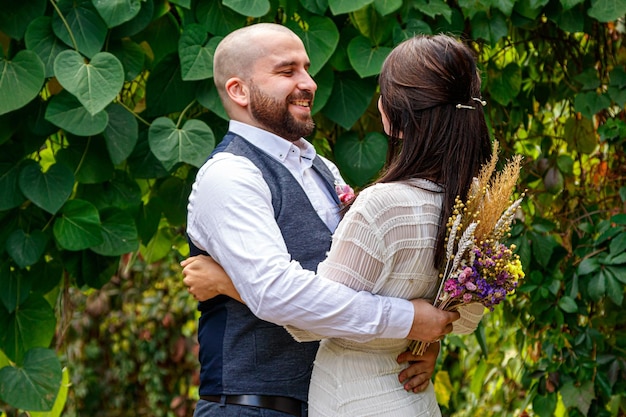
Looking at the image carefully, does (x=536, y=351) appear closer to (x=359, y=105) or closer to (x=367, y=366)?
(x=359, y=105)

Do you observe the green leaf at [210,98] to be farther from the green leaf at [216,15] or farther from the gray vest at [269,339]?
the gray vest at [269,339]

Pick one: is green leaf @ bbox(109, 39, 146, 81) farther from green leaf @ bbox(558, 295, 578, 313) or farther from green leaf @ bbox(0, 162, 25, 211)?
green leaf @ bbox(558, 295, 578, 313)

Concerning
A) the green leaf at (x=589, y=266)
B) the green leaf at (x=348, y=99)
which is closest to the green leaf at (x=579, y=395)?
the green leaf at (x=589, y=266)

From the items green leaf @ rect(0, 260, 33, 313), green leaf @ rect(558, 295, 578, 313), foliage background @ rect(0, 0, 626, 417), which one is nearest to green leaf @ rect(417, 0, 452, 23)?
foliage background @ rect(0, 0, 626, 417)

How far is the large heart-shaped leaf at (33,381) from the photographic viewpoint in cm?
226

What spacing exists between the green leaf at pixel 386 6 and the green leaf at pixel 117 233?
787mm

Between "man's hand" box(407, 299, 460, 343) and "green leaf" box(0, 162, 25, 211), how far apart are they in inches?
43.2

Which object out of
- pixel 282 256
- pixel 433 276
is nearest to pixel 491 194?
pixel 433 276

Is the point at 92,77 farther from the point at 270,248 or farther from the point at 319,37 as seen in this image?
the point at 270,248

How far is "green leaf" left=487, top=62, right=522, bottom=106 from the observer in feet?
8.64

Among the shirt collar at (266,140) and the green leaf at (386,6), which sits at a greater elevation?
the green leaf at (386,6)

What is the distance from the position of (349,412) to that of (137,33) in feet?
3.87

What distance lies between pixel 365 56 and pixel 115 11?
1.99 feet

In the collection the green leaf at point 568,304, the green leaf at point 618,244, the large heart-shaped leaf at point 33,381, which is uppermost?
the green leaf at point 618,244
